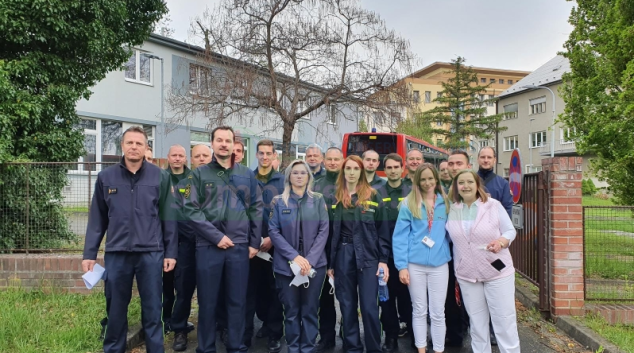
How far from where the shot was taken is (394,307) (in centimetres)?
441

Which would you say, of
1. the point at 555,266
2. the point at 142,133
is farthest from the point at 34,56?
the point at 555,266

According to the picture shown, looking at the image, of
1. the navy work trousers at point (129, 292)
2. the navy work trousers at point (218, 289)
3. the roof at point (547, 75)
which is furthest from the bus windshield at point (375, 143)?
the roof at point (547, 75)

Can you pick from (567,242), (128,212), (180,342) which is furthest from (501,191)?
(128,212)

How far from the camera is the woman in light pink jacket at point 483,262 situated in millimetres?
3715

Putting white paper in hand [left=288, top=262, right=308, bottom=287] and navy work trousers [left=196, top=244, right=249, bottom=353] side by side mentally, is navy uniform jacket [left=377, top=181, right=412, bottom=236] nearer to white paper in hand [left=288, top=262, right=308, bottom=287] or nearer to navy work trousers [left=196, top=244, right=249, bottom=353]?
white paper in hand [left=288, top=262, right=308, bottom=287]

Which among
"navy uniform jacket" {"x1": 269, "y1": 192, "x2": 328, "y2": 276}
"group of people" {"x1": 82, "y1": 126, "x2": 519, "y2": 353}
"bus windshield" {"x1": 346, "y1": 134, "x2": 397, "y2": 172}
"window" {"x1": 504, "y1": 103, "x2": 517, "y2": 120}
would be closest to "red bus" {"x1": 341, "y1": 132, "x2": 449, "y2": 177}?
"bus windshield" {"x1": 346, "y1": 134, "x2": 397, "y2": 172}

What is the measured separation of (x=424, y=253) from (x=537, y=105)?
45.6 meters

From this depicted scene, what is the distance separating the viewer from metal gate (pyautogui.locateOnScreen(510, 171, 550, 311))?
5.20m

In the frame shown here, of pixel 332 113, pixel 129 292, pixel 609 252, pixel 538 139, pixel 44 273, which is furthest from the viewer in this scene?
pixel 538 139

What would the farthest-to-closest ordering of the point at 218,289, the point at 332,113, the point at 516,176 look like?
the point at 332,113, the point at 516,176, the point at 218,289

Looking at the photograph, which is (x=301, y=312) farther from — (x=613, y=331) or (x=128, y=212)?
(x=613, y=331)

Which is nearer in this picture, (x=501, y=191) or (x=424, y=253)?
(x=424, y=253)

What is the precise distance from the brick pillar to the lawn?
11.0 inches

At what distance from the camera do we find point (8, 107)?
20.2ft
